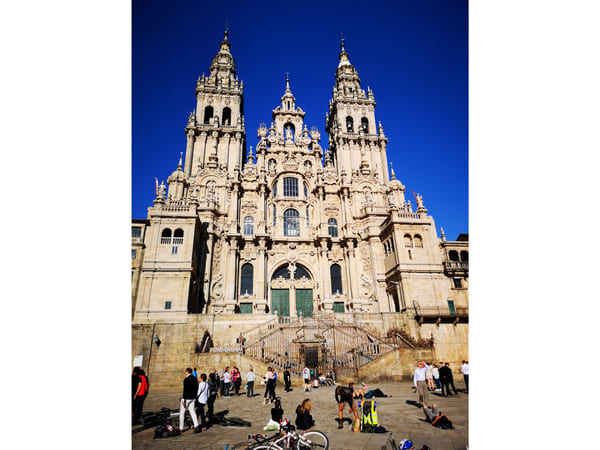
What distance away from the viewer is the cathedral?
67.8 feet

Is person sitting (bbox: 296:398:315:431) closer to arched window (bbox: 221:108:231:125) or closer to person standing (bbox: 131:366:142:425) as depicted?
person standing (bbox: 131:366:142:425)

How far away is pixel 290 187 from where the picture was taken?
32125mm

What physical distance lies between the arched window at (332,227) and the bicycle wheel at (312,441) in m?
24.7

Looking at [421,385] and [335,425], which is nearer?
[335,425]

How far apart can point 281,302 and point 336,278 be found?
18.2ft

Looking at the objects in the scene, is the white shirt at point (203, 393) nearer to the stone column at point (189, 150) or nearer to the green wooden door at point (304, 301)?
the green wooden door at point (304, 301)

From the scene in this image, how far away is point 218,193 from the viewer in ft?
94.9

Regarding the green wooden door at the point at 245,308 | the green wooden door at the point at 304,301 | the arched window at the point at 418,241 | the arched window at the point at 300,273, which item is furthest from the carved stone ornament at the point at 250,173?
the arched window at the point at 418,241

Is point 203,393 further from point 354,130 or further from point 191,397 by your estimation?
point 354,130

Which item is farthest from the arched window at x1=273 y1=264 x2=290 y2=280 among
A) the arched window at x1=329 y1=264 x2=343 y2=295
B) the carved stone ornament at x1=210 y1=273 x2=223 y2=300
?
the carved stone ornament at x1=210 y1=273 x2=223 y2=300

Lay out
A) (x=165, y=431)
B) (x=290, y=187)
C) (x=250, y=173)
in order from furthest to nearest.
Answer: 1. (x=290, y=187)
2. (x=250, y=173)
3. (x=165, y=431)

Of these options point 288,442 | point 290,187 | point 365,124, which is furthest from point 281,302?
point 365,124

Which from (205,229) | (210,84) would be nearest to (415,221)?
(205,229)
